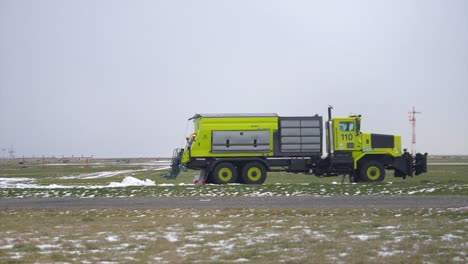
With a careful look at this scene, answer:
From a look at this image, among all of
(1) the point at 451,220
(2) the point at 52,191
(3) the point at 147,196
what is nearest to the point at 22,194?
(2) the point at 52,191

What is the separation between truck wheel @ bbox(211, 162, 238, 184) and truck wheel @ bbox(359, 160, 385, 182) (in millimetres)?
6418

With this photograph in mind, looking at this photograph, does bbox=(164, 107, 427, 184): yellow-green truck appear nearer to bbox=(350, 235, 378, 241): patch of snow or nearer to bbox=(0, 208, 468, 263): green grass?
bbox=(0, 208, 468, 263): green grass

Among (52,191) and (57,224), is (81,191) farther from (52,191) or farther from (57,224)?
(57,224)

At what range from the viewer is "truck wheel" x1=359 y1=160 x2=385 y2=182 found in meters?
27.9

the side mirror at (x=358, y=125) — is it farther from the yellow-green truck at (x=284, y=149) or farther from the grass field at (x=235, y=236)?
the grass field at (x=235, y=236)

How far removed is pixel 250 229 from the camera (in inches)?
483

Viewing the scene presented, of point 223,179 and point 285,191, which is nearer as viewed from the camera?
point 285,191

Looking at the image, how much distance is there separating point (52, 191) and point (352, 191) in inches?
500

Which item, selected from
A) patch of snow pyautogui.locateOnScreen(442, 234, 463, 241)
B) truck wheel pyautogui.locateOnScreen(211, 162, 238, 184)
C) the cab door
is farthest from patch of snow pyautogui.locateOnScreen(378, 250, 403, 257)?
the cab door

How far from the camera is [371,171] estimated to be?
2805 cm

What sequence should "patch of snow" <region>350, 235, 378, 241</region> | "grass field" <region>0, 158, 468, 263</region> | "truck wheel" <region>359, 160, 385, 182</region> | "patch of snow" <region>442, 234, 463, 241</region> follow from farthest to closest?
"truck wheel" <region>359, 160, 385, 182</region> < "patch of snow" <region>350, 235, 378, 241</region> < "patch of snow" <region>442, 234, 463, 241</region> < "grass field" <region>0, 158, 468, 263</region>

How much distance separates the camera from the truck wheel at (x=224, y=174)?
90.9ft

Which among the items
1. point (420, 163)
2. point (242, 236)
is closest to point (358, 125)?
point (420, 163)

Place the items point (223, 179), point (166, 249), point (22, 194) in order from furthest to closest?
point (223, 179) < point (22, 194) < point (166, 249)
